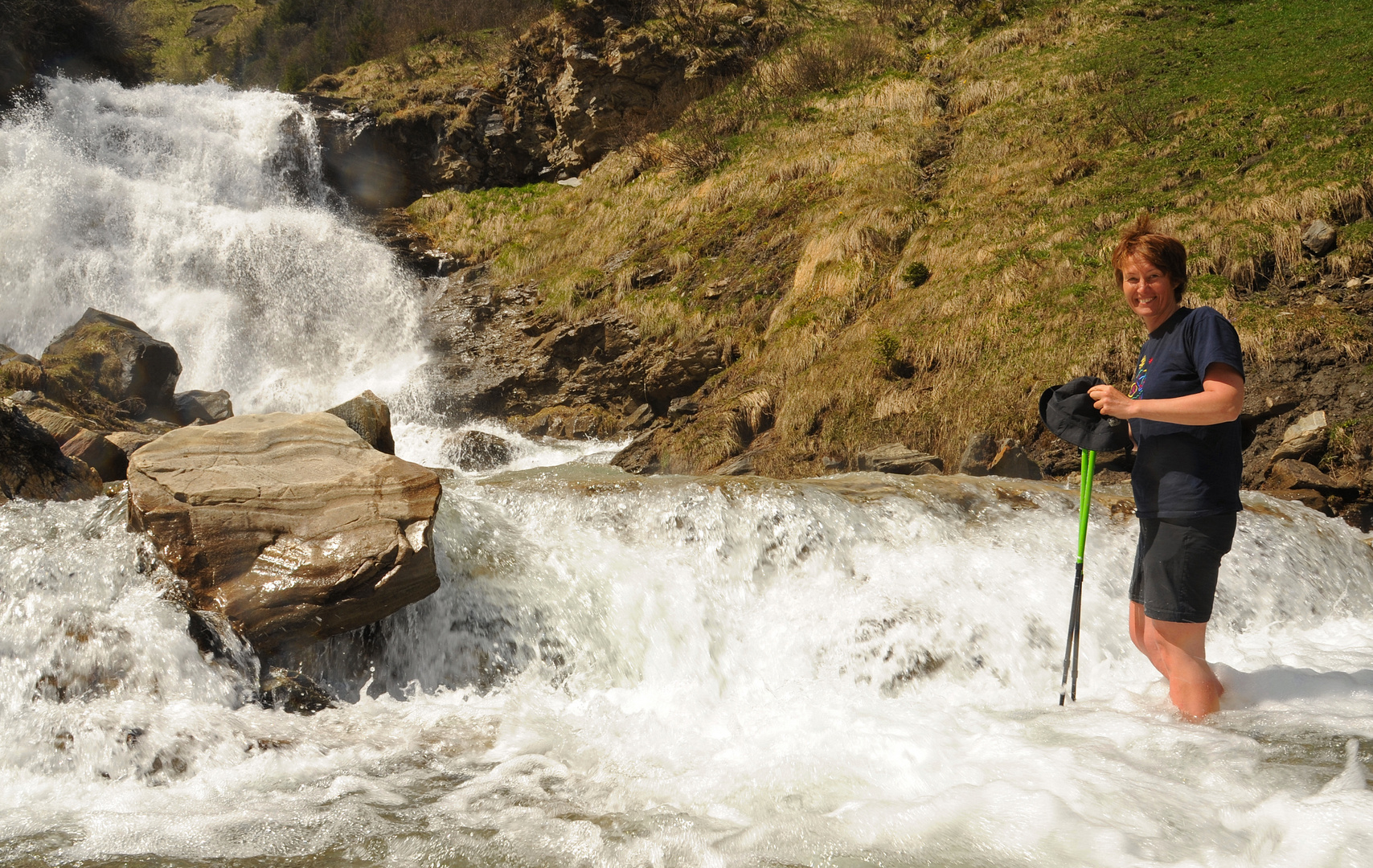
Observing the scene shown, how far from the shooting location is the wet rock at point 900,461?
846 cm

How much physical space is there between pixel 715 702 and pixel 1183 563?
8.63ft

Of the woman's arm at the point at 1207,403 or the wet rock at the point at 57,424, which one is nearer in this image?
the woman's arm at the point at 1207,403

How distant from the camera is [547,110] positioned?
21828 millimetres

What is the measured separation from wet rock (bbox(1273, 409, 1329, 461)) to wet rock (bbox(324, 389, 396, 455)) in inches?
350

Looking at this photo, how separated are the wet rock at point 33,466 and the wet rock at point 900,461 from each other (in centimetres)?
730

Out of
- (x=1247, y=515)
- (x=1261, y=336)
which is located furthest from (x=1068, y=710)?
(x=1261, y=336)

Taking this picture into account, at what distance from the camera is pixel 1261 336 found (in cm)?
815

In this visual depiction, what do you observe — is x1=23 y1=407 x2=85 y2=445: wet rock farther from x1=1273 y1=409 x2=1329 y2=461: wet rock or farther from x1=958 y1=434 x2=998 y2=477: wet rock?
x1=1273 y1=409 x2=1329 y2=461: wet rock

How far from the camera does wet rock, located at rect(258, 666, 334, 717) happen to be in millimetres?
4137

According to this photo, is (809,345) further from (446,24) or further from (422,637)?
(446,24)

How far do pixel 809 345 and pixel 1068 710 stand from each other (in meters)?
8.00

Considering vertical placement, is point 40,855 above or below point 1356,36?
below

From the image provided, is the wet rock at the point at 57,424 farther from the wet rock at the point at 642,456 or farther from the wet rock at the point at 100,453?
the wet rock at the point at 642,456

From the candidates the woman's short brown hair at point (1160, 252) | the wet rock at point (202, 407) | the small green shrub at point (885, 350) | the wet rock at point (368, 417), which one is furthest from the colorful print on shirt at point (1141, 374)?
the wet rock at point (202, 407)
